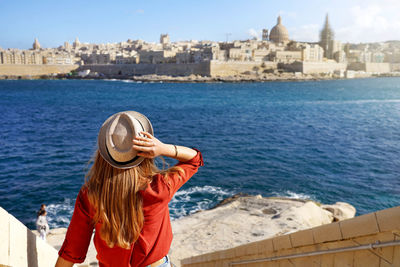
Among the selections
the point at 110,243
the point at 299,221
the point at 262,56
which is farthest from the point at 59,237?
the point at 262,56

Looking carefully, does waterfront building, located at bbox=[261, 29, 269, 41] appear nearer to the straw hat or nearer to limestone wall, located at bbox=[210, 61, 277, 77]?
limestone wall, located at bbox=[210, 61, 277, 77]

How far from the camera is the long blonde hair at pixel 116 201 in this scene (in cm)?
99

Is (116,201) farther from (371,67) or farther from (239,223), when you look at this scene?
(371,67)

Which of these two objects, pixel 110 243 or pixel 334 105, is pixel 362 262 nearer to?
pixel 110 243

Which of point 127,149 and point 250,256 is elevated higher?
point 127,149

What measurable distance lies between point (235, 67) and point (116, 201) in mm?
54333

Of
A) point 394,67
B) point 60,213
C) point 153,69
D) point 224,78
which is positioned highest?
point 394,67

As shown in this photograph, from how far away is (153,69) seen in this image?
58.6 metres

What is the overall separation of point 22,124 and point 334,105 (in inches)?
842

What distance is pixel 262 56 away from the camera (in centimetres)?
5875

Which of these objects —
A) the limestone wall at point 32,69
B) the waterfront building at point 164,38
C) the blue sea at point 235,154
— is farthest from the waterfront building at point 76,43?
the blue sea at point 235,154

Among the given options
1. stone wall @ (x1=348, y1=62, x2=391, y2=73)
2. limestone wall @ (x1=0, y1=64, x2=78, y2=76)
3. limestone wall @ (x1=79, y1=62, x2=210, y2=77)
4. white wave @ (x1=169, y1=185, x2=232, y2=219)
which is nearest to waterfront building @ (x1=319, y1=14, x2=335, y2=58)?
stone wall @ (x1=348, y1=62, x2=391, y2=73)

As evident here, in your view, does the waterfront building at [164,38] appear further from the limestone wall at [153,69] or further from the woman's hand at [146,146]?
the woman's hand at [146,146]

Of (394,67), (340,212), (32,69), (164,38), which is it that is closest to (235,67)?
(32,69)
